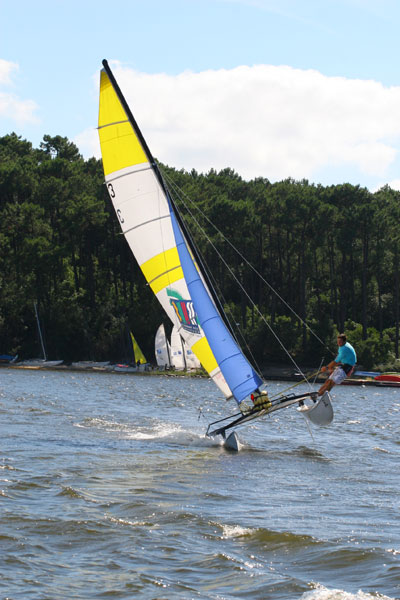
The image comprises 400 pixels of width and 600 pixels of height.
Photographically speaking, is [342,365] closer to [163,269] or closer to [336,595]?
[163,269]

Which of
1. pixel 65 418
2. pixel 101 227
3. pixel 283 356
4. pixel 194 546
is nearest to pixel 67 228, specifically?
pixel 101 227

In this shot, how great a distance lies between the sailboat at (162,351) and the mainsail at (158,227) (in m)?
47.3

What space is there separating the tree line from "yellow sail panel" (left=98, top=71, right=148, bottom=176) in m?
51.0

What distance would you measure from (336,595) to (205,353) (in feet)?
35.5

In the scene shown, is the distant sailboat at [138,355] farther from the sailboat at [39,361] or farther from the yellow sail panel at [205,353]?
the yellow sail panel at [205,353]

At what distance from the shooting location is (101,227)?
80.6 m

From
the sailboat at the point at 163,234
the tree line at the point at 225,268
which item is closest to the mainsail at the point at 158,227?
the sailboat at the point at 163,234

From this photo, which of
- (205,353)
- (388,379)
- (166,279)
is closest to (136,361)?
(388,379)

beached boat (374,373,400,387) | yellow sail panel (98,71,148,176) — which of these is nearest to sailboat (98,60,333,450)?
yellow sail panel (98,71,148,176)

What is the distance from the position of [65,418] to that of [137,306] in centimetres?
5165

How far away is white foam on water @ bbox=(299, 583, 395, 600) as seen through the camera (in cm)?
810

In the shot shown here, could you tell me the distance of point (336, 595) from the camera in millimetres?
8172

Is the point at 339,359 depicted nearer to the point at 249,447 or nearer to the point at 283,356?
the point at 249,447

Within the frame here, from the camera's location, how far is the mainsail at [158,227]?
18344mm
